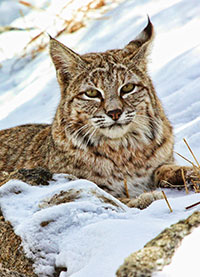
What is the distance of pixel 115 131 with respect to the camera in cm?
353

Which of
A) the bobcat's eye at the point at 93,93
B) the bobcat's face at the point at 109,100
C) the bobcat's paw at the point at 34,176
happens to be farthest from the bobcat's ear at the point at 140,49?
the bobcat's paw at the point at 34,176

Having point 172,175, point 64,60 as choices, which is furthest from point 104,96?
point 172,175

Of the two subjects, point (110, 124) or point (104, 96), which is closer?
point (110, 124)

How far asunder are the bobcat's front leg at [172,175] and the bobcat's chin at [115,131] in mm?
427

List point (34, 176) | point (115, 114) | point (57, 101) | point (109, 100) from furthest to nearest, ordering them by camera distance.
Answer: point (57, 101) < point (109, 100) < point (115, 114) < point (34, 176)

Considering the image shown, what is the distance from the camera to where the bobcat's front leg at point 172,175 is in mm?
3195

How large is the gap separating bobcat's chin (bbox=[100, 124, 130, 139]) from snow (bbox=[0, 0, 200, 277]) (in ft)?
2.10

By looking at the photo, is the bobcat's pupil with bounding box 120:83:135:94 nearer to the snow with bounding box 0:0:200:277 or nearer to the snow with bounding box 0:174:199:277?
→ the snow with bounding box 0:0:200:277

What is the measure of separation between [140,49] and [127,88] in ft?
1.27

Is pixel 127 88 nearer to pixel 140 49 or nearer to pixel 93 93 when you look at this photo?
pixel 93 93

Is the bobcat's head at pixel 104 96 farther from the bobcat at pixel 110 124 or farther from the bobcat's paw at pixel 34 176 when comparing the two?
the bobcat's paw at pixel 34 176

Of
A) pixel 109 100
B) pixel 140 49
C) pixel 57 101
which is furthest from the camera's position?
pixel 57 101

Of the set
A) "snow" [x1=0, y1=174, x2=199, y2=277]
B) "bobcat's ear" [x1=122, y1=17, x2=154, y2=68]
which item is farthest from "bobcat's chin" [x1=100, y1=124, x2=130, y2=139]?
"snow" [x1=0, y1=174, x2=199, y2=277]

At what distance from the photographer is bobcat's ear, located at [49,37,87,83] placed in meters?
3.77
